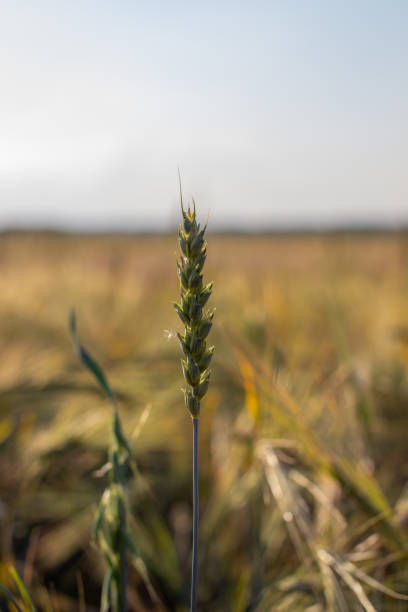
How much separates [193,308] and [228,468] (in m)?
0.87

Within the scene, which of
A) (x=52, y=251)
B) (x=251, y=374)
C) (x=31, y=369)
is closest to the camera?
(x=251, y=374)

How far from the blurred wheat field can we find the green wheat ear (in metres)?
0.04

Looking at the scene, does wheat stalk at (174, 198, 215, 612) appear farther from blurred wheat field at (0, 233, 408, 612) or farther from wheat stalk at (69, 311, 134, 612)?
wheat stalk at (69, 311, 134, 612)

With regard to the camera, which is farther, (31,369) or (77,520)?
(31,369)

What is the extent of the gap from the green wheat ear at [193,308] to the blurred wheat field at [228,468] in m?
0.04

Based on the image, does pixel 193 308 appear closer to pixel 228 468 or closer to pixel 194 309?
pixel 194 309

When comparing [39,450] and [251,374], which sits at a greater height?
[251,374]

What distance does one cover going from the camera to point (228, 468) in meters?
1.11

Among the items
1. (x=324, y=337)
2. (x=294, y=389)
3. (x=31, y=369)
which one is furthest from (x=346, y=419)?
(x=324, y=337)

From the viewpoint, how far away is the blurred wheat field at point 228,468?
2.18ft

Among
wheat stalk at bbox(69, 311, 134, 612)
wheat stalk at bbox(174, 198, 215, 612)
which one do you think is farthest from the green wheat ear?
wheat stalk at bbox(69, 311, 134, 612)

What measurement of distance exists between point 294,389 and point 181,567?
0.45m

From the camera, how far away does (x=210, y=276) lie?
3068 mm

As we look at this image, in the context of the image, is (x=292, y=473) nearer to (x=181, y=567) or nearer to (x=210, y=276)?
(x=181, y=567)
